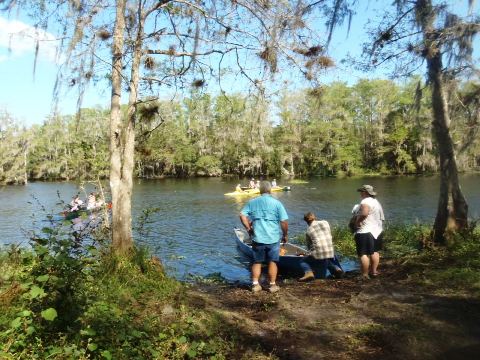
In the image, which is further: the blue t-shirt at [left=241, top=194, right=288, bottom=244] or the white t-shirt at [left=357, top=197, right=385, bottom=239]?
the white t-shirt at [left=357, top=197, right=385, bottom=239]

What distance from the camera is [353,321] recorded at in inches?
198

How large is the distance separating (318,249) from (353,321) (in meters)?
3.51

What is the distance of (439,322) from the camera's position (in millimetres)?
4816

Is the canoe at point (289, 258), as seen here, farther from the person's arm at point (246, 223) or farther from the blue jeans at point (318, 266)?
the person's arm at point (246, 223)

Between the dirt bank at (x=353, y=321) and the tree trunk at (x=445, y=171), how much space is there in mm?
3118

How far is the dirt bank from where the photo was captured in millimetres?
4195

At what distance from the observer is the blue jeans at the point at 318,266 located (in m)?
8.67

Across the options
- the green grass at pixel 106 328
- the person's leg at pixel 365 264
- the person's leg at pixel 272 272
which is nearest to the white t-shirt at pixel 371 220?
the person's leg at pixel 365 264

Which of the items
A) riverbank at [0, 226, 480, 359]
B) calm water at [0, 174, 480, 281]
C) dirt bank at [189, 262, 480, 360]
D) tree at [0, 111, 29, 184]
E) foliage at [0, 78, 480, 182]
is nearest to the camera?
riverbank at [0, 226, 480, 359]

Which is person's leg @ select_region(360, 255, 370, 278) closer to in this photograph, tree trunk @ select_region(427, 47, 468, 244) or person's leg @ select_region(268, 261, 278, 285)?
person's leg @ select_region(268, 261, 278, 285)

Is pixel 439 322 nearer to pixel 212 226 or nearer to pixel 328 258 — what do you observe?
pixel 328 258

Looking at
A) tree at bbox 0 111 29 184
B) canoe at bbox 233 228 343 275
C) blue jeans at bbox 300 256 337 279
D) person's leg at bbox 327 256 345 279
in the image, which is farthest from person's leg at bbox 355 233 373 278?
tree at bbox 0 111 29 184

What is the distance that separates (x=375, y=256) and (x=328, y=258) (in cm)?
127

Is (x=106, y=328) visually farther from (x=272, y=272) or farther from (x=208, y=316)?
(x=272, y=272)
